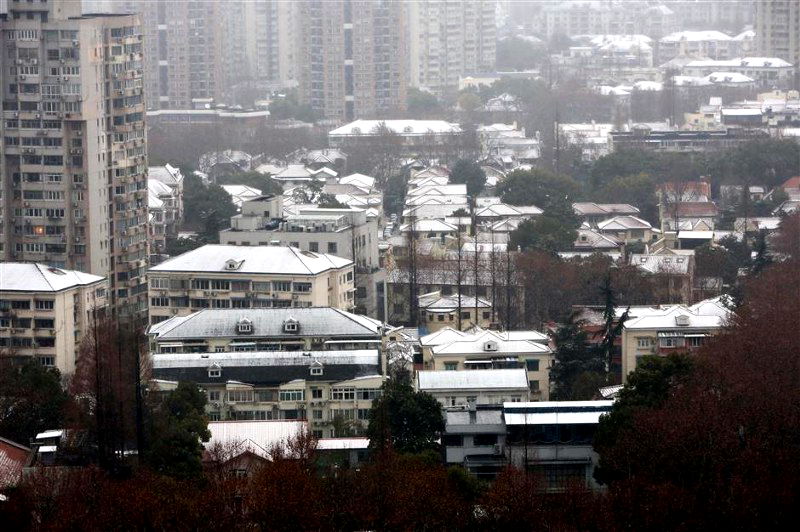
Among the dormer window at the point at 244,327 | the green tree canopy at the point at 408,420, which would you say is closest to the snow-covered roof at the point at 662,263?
the dormer window at the point at 244,327

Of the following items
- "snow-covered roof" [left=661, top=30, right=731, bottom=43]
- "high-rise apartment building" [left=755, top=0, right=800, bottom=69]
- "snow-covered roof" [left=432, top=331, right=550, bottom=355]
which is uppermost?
"high-rise apartment building" [left=755, top=0, right=800, bottom=69]

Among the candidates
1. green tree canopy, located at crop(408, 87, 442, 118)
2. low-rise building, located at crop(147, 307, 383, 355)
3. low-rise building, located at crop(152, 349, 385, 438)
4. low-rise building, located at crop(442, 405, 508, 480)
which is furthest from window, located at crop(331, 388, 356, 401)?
green tree canopy, located at crop(408, 87, 442, 118)

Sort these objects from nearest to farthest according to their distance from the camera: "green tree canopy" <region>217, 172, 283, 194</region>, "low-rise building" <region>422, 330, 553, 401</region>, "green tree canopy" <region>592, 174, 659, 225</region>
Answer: "low-rise building" <region>422, 330, 553, 401</region>, "green tree canopy" <region>592, 174, 659, 225</region>, "green tree canopy" <region>217, 172, 283, 194</region>

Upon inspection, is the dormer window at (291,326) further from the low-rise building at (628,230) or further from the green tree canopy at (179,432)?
the low-rise building at (628,230)

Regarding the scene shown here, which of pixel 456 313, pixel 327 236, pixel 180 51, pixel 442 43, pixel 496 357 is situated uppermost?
pixel 180 51

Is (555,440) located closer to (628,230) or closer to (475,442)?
(475,442)

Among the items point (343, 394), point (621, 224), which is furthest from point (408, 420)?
point (621, 224)

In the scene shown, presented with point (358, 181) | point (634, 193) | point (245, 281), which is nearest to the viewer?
point (245, 281)

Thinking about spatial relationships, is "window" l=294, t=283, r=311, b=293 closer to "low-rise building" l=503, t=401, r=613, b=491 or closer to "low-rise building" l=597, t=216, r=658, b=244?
"low-rise building" l=503, t=401, r=613, b=491

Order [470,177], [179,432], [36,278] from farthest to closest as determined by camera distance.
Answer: [470,177] < [36,278] < [179,432]
